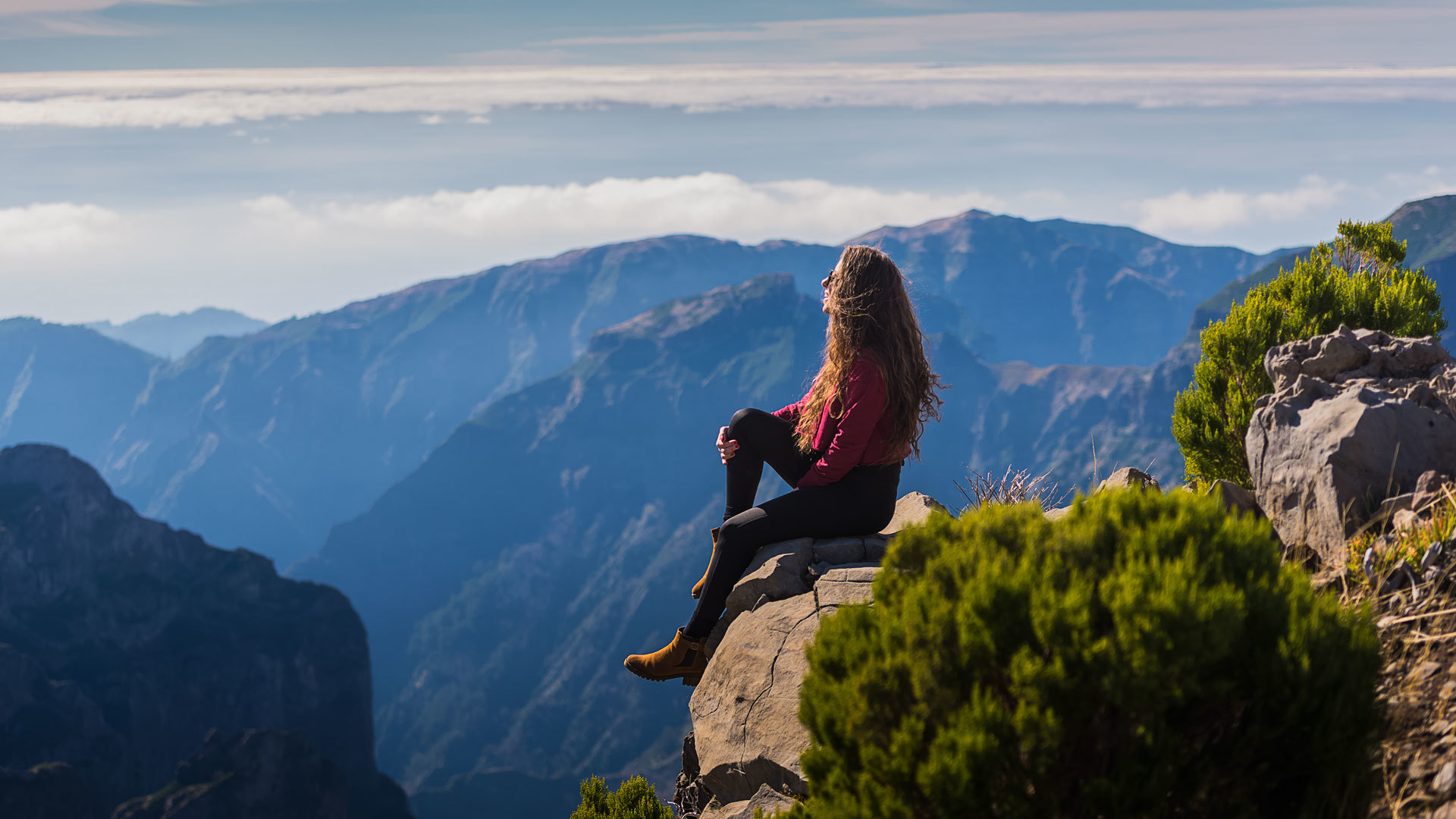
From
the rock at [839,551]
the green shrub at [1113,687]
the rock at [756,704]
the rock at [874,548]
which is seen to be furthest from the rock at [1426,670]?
the rock at [839,551]

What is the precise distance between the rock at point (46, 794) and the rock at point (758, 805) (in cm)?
8750

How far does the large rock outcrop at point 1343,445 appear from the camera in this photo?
6160 mm

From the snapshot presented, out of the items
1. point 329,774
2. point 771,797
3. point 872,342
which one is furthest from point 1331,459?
point 329,774

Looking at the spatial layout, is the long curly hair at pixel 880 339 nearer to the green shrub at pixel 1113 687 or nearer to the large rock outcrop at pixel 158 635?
the green shrub at pixel 1113 687

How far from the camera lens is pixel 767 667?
23.9 ft

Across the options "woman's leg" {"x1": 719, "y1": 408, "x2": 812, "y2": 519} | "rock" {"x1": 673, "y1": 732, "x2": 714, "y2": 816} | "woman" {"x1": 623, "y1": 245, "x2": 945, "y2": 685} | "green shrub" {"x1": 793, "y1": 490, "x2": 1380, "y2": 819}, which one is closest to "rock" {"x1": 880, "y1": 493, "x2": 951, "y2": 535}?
"woman" {"x1": 623, "y1": 245, "x2": 945, "y2": 685}

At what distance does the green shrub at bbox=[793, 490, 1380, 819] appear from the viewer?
3633 millimetres

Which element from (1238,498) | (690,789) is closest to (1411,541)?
(1238,498)

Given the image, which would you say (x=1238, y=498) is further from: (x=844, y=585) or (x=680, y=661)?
(x=680, y=661)

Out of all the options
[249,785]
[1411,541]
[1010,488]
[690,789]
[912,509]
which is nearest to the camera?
[1411,541]

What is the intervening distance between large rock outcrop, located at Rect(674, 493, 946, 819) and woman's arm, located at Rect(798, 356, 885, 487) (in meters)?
0.96

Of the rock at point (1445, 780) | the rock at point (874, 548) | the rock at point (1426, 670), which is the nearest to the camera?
the rock at point (1445, 780)

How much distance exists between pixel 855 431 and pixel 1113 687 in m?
3.98

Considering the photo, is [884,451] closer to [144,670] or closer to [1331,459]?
[1331,459]
